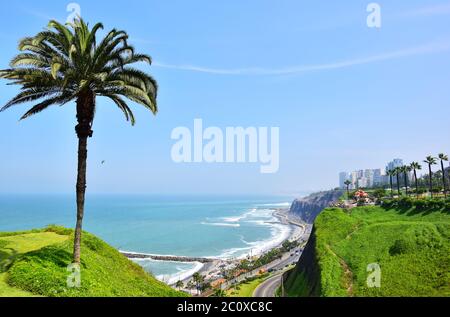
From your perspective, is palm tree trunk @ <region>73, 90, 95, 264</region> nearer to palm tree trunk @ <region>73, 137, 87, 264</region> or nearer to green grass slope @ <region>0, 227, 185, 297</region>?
palm tree trunk @ <region>73, 137, 87, 264</region>

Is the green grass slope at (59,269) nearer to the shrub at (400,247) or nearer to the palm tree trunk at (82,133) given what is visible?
the palm tree trunk at (82,133)

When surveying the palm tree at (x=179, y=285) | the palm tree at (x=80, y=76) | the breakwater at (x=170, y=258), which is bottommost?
the breakwater at (x=170, y=258)

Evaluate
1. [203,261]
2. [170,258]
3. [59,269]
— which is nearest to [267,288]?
[59,269]

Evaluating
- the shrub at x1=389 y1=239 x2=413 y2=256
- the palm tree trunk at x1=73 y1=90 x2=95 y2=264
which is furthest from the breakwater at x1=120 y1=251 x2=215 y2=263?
the palm tree trunk at x1=73 y1=90 x2=95 y2=264

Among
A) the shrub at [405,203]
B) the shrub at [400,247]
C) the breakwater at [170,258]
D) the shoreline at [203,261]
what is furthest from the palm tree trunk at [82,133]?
the breakwater at [170,258]

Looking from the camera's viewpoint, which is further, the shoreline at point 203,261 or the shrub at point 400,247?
the shoreline at point 203,261

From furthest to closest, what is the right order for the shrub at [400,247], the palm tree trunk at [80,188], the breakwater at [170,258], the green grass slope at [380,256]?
the breakwater at [170,258], the shrub at [400,247], the green grass slope at [380,256], the palm tree trunk at [80,188]
